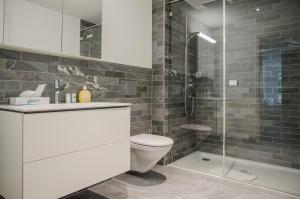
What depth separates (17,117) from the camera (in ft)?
4.07

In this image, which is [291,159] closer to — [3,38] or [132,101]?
[132,101]

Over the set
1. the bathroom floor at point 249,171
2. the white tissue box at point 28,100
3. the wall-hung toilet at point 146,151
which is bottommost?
the bathroom floor at point 249,171

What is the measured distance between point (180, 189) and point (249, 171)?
112 cm

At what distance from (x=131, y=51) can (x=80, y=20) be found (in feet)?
2.38

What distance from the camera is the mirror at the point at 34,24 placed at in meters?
1.58

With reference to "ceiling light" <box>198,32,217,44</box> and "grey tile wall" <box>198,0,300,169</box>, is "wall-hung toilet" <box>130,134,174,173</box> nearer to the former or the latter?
"grey tile wall" <box>198,0,300,169</box>

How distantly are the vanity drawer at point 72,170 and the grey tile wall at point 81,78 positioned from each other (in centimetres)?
66

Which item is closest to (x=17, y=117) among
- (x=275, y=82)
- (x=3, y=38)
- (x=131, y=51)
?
(x=3, y=38)

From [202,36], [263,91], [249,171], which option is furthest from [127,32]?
[249,171]

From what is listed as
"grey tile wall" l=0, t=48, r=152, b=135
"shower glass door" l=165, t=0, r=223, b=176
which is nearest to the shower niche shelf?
"shower glass door" l=165, t=0, r=223, b=176

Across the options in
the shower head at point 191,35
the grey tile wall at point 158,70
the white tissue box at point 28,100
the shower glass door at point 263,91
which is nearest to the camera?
the white tissue box at point 28,100

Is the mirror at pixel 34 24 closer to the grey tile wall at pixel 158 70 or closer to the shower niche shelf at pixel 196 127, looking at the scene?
the grey tile wall at pixel 158 70

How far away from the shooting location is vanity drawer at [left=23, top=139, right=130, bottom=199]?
1250 millimetres

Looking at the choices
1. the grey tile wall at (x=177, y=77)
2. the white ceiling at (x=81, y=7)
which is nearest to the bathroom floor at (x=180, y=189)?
the grey tile wall at (x=177, y=77)
